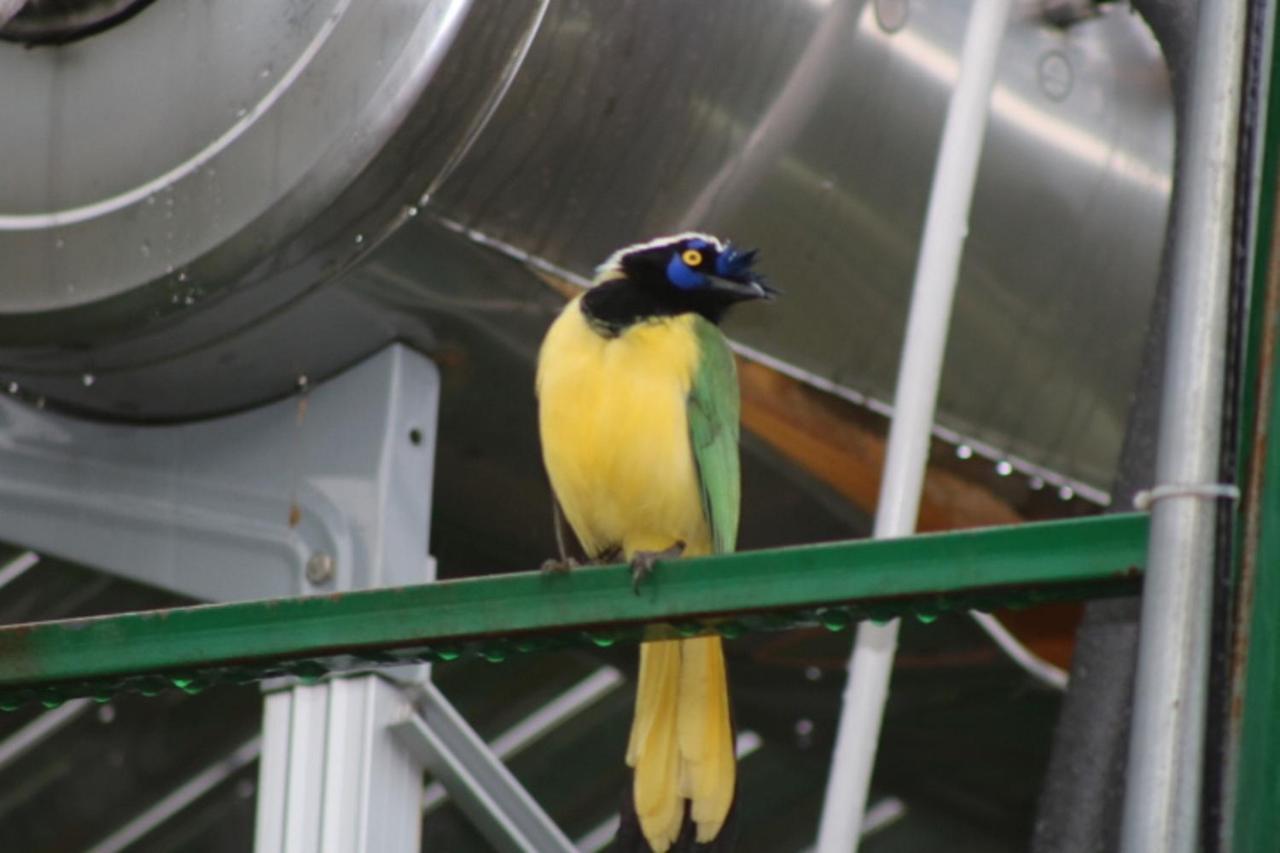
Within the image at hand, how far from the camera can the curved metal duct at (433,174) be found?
2.41 metres

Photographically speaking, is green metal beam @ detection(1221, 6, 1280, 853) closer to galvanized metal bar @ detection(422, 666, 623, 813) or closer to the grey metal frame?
the grey metal frame

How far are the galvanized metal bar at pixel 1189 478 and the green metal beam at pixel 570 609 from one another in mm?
70

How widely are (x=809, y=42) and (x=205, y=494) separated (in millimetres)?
880

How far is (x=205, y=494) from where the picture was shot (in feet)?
9.13

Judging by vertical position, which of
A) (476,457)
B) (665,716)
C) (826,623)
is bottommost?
(826,623)

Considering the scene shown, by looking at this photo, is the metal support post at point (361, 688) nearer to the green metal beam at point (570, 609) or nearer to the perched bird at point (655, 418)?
the perched bird at point (655, 418)

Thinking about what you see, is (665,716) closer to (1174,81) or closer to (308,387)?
(308,387)

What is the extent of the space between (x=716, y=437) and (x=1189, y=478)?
112 centimetres

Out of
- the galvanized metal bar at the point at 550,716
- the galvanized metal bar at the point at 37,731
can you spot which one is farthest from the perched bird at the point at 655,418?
the galvanized metal bar at the point at 37,731

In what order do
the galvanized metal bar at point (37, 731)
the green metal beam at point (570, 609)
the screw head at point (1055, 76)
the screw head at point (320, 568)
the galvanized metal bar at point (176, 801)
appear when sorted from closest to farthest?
the green metal beam at point (570, 609) < the screw head at point (320, 568) < the screw head at point (1055, 76) < the galvanized metal bar at point (37, 731) < the galvanized metal bar at point (176, 801)

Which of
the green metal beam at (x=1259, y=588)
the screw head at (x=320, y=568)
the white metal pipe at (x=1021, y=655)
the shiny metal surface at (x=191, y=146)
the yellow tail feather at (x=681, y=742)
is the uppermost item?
the white metal pipe at (x=1021, y=655)

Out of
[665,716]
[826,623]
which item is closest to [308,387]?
[665,716]

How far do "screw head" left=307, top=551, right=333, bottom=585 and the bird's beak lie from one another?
529mm

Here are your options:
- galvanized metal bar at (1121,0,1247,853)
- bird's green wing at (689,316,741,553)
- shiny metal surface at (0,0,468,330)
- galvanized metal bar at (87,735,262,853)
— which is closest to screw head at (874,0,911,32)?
bird's green wing at (689,316,741,553)
